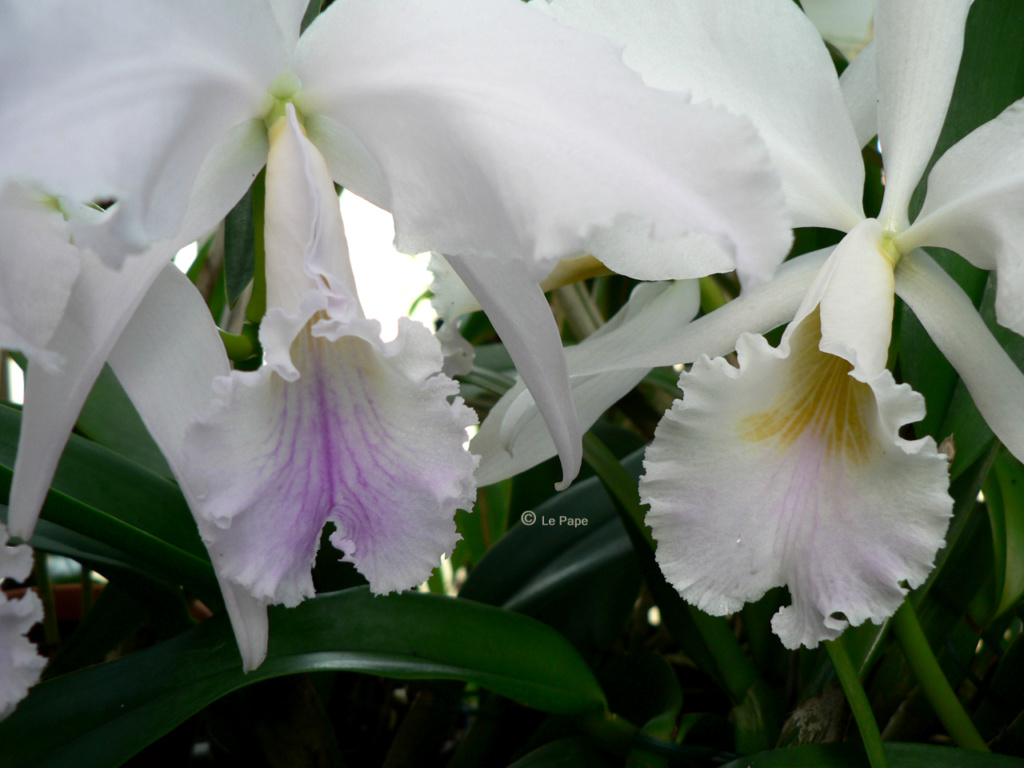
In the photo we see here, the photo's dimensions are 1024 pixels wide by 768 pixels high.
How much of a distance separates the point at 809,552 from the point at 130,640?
2.97ft

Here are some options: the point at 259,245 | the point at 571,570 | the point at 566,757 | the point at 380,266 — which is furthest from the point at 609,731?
the point at 380,266

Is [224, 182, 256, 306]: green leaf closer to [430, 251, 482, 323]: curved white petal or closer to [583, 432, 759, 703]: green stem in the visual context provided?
[430, 251, 482, 323]: curved white petal

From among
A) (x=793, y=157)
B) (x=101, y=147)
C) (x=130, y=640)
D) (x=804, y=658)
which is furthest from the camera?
(x=130, y=640)

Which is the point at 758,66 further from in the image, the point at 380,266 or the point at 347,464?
the point at 380,266

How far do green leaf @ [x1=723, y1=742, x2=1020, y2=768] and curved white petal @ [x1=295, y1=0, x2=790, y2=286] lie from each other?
0.44m

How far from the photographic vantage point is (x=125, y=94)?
365 mm

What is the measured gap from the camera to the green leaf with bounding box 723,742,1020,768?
58 cm

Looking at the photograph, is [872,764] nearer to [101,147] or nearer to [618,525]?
[618,525]

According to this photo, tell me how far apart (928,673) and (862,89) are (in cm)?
47

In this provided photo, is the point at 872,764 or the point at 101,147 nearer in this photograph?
the point at 101,147

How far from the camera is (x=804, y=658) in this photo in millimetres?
775

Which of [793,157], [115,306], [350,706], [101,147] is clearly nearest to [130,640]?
[350,706]

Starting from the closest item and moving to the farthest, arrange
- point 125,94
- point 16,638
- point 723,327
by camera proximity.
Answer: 1. point 125,94
2. point 16,638
3. point 723,327

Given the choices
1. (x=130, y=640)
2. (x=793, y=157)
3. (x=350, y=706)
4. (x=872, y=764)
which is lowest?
(x=872, y=764)
